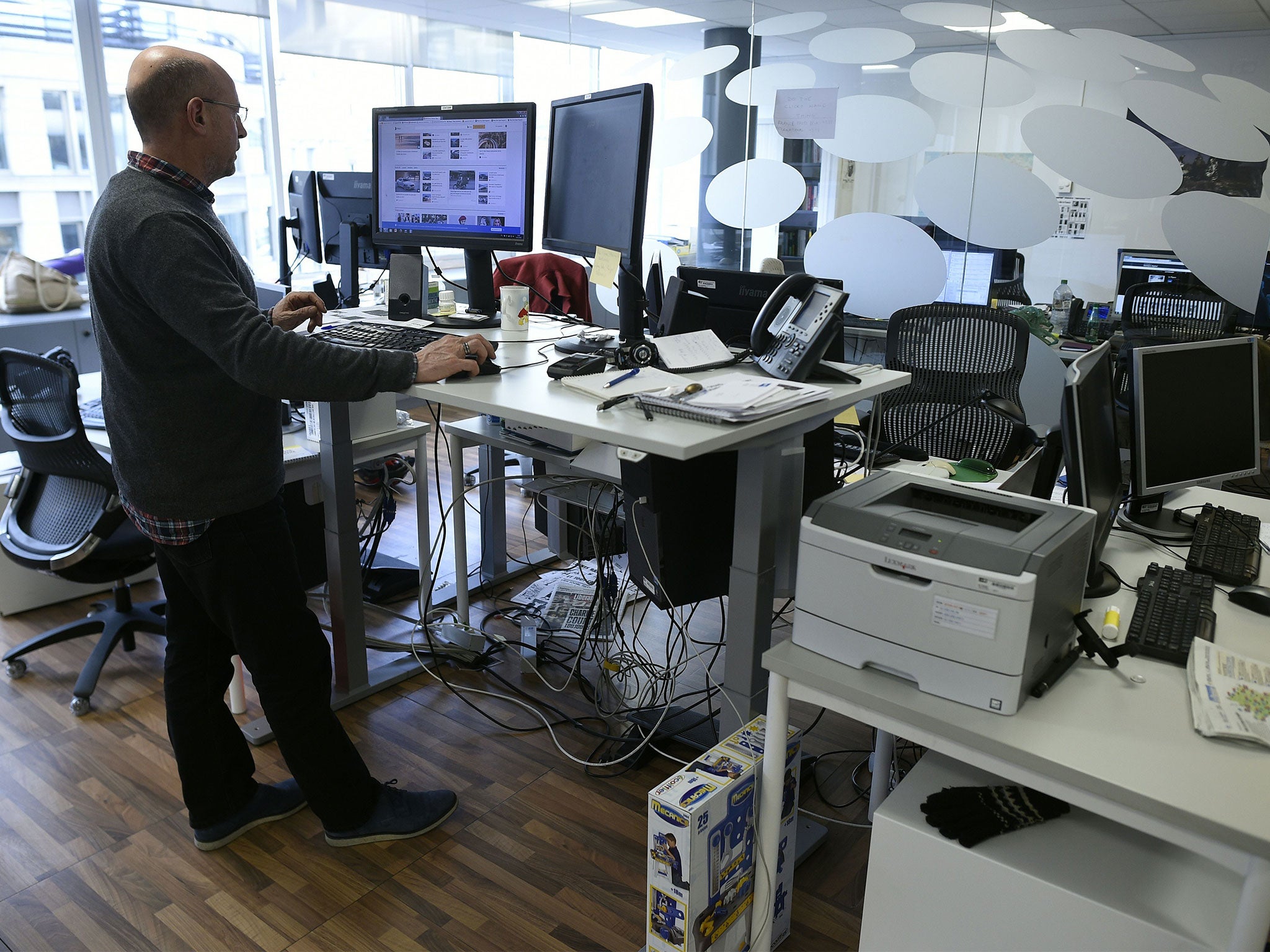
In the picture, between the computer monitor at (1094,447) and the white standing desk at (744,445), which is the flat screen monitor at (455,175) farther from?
the computer monitor at (1094,447)

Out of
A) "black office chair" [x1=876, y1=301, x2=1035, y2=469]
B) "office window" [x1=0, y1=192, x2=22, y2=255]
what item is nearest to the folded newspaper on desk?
"black office chair" [x1=876, y1=301, x2=1035, y2=469]

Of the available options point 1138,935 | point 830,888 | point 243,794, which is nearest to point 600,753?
point 830,888

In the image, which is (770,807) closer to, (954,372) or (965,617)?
(965,617)

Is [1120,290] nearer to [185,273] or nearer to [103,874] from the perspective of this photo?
[185,273]

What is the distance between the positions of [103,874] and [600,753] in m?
1.14

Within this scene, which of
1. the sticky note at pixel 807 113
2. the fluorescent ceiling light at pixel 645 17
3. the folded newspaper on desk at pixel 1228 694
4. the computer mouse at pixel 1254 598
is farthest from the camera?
the fluorescent ceiling light at pixel 645 17

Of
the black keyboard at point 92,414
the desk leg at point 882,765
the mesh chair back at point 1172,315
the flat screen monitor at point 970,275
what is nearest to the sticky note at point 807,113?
the flat screen monitor at point 970,275

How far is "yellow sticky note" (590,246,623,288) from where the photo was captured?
2.11m

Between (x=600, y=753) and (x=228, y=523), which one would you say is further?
(x=600, y=753)

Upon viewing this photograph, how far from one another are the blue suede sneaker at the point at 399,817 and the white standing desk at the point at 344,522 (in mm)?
488

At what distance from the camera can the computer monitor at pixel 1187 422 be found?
192 centimetres

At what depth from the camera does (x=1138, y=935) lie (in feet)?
3.87

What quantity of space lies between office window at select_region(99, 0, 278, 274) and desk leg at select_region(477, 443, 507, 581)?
257cm

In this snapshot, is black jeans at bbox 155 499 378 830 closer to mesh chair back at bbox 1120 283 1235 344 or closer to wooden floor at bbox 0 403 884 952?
wooden floor at bbox 0 403 884 952
